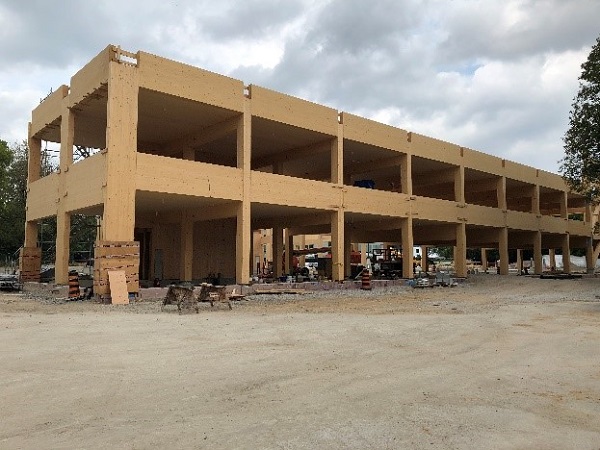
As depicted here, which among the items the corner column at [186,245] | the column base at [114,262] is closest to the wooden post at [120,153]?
the column base at [114,262]

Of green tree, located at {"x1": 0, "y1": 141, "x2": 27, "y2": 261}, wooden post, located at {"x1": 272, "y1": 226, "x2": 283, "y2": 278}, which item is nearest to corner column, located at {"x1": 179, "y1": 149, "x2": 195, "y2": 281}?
wooden post, located at {"x1": 272, "y1": 226, "x2": 283, "y2": 278}

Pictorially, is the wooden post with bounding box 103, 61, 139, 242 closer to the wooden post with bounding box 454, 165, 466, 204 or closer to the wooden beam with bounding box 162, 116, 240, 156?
the wooden beam with bounding box 162, 116, 240, 156

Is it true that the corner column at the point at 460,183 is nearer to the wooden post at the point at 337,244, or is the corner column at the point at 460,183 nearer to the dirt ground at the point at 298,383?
the wooden post at the point at 337,244

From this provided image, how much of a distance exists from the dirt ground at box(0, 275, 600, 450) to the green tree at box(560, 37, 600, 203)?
69.8 feet

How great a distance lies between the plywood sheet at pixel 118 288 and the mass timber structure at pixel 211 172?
44cm

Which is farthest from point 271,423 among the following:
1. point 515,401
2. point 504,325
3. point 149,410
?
point 504,325

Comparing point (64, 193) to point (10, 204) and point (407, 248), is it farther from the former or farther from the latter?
point (10, 204)

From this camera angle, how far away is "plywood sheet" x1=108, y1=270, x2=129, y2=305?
1817cm

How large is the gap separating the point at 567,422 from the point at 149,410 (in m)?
4.44

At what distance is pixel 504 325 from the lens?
501 inches

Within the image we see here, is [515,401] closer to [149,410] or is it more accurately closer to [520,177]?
[149,410]

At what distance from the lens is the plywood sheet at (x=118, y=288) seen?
59.6ft

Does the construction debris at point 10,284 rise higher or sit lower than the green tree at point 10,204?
lower

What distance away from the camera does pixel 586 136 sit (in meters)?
30.7
